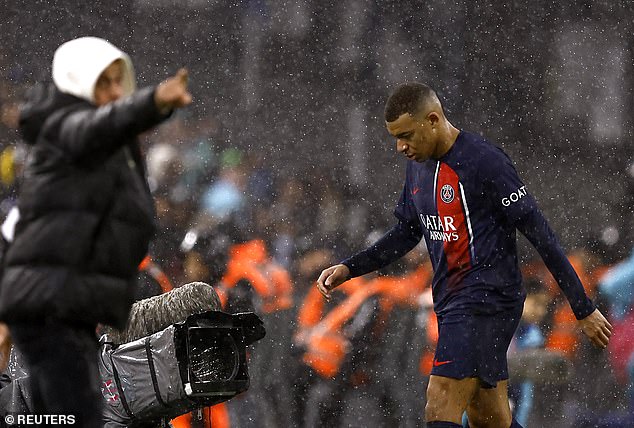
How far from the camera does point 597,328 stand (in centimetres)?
404

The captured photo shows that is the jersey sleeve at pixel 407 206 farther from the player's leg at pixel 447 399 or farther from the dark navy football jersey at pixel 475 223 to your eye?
the player's leg at pixel 447 399

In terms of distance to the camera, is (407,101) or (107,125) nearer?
(107,125)

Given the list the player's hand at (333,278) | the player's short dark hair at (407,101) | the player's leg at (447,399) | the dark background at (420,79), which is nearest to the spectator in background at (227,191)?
the dark background at (420,79)

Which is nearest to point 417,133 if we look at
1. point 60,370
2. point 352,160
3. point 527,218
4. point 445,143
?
point 445,143

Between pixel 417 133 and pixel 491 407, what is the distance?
3.37 feet

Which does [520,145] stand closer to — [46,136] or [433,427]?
[433,427]

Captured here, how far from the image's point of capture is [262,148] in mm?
6645

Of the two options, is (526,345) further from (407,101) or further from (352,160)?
(407,101)

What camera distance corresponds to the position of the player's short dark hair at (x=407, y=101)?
4117 mm

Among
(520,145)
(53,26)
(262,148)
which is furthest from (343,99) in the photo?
(53,26)

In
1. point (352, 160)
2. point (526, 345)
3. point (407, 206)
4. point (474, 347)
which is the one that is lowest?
point (526, 345)

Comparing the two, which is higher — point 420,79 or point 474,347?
point 420,79

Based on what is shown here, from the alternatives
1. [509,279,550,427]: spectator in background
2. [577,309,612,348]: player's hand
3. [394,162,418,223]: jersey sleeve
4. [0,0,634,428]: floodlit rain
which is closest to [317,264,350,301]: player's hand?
[394,162,418,223]: jersey sleeve

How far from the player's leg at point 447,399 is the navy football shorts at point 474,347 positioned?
28 millimetres
